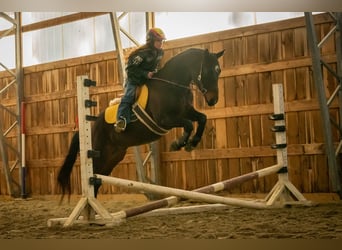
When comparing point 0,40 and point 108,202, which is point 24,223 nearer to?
point 108,202

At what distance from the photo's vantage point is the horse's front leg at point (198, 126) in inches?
105

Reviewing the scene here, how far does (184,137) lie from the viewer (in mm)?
2719

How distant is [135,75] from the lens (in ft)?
8.91

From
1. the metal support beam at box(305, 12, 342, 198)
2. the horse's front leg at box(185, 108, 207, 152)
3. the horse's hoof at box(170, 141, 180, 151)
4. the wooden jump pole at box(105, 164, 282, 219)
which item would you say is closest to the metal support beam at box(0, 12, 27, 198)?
the wooden jump pole at box(105, 164, 282, 219)

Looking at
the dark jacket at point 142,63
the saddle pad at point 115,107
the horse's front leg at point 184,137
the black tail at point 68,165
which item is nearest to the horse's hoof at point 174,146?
the horse's front leg at point 184,137

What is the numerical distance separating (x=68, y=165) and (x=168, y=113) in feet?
2.14

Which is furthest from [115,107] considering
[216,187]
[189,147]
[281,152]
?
[281,152]

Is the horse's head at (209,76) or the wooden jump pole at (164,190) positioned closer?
the wooden jump pole at (164,190)

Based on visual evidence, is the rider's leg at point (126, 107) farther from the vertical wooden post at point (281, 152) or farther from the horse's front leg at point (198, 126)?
the vertical wooden post at point (281, 152)

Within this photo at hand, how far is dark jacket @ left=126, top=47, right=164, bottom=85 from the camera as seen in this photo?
2.69m

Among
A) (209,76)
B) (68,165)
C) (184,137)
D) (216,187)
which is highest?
(209,76)

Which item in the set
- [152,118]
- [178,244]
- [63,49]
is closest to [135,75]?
[152,118]

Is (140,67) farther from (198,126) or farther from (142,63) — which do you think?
(198,126)

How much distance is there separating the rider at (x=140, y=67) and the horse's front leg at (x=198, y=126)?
0.33 meters
